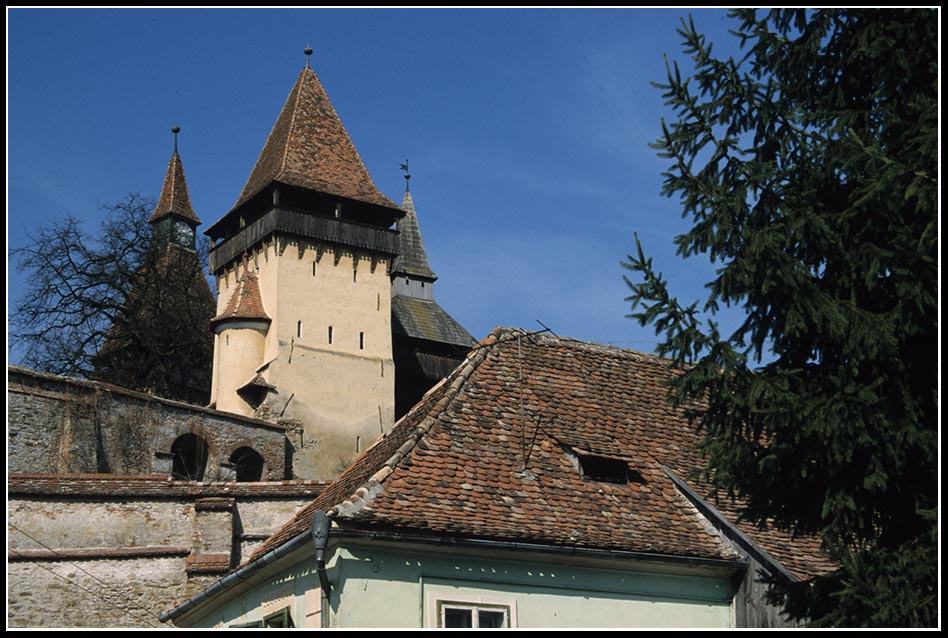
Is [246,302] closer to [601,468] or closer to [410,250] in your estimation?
[410,250]

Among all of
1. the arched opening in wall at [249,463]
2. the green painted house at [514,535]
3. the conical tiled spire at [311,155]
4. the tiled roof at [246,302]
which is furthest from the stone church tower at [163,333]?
the green painted house at [514,535]

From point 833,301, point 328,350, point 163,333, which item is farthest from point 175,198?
point 833,301

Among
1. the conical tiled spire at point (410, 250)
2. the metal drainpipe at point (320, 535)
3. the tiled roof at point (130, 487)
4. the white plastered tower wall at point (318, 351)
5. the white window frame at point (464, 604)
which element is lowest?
the white window frame at point (464, 604)

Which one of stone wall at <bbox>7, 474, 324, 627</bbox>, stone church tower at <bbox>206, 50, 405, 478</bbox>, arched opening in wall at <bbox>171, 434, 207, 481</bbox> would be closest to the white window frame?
stone wall at <bbox>7, 474, 324, 627</bbox>

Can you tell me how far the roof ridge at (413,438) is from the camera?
13.0 meters

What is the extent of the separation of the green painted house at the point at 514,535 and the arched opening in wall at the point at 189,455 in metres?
18.0

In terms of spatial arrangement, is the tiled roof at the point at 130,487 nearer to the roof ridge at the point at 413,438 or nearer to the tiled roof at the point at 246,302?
the roof ridge at the point at 413,438

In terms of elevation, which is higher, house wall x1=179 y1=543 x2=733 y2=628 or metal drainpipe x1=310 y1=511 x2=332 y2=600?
metal drainpipe x1=310 y1=511 x2=332 y2=600

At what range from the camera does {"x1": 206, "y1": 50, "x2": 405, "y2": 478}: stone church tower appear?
39938 mm

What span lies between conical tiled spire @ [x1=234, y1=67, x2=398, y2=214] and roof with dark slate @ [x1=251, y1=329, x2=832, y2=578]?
86.7 ft

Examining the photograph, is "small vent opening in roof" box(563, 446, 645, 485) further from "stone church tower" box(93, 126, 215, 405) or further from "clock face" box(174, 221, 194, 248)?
"clock face" box(174, 221, 194, 248)

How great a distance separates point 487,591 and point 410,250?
4289cm

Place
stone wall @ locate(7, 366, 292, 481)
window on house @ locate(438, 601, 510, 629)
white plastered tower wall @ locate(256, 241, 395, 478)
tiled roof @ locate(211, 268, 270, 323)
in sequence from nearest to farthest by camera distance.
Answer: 1. window on house @ locate(438, 601, 510, 629)
2. stone wall @ locate(7, 366, 292, 481)
3. white plastered tower wall @ locate(256, 241, 395, 478)
4. tiled roof @ locate(211, 268, 270, 323)

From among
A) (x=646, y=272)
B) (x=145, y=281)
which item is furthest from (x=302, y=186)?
(x=646, y=272)
